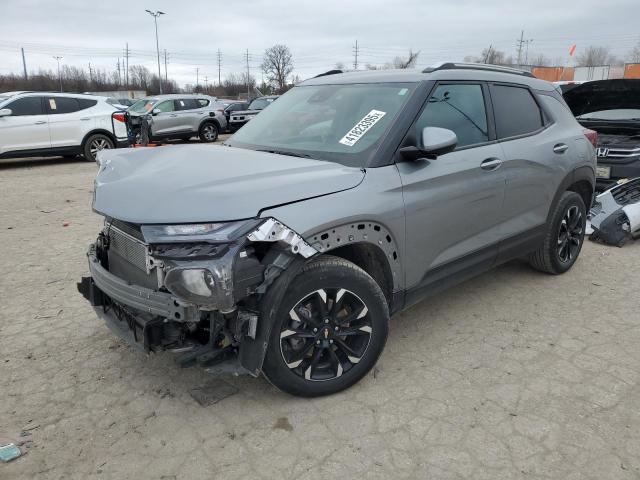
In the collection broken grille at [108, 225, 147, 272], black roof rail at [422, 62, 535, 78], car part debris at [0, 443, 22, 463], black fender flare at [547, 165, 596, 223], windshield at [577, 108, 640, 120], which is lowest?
car part debris at [0, 443, 22, 463]

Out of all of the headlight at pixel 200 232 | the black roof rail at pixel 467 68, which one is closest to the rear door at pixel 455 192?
the black roof rail at pixel 467 68

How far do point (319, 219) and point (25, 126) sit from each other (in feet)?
→ 37.9

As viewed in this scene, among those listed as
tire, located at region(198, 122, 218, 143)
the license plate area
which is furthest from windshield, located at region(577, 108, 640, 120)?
tire, located at region(198, 122, 218, 143)

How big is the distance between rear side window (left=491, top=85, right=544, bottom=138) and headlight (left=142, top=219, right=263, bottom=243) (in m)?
2.33

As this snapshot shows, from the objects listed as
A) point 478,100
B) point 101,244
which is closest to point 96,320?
point 101,244

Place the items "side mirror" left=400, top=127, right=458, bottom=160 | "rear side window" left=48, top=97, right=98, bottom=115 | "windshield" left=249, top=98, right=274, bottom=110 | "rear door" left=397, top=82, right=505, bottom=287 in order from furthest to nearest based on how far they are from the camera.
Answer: "windshield" left=249, top=98, right=274, bottom=110 → "rear side window" left=48, top=97, right=98, bottom=115 → "rear door" left=397, top=82, right=505, bottom=287 → "side mirror" left=400, top=127, right=458, bottom=160

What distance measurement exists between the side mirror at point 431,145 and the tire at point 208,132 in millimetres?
15920

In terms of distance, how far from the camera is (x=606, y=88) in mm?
6801

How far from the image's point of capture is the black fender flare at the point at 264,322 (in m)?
2.48

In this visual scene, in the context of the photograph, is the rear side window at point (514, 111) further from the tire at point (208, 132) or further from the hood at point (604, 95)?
the tire at point (208, 132)

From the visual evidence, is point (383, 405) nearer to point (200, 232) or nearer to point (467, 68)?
point (200, 232)

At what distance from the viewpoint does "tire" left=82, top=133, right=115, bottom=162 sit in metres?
12.7

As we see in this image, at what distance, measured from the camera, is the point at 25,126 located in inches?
459

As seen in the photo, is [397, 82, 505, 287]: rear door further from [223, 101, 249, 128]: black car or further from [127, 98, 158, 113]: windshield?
[223, 101, 249, 128]: black car
